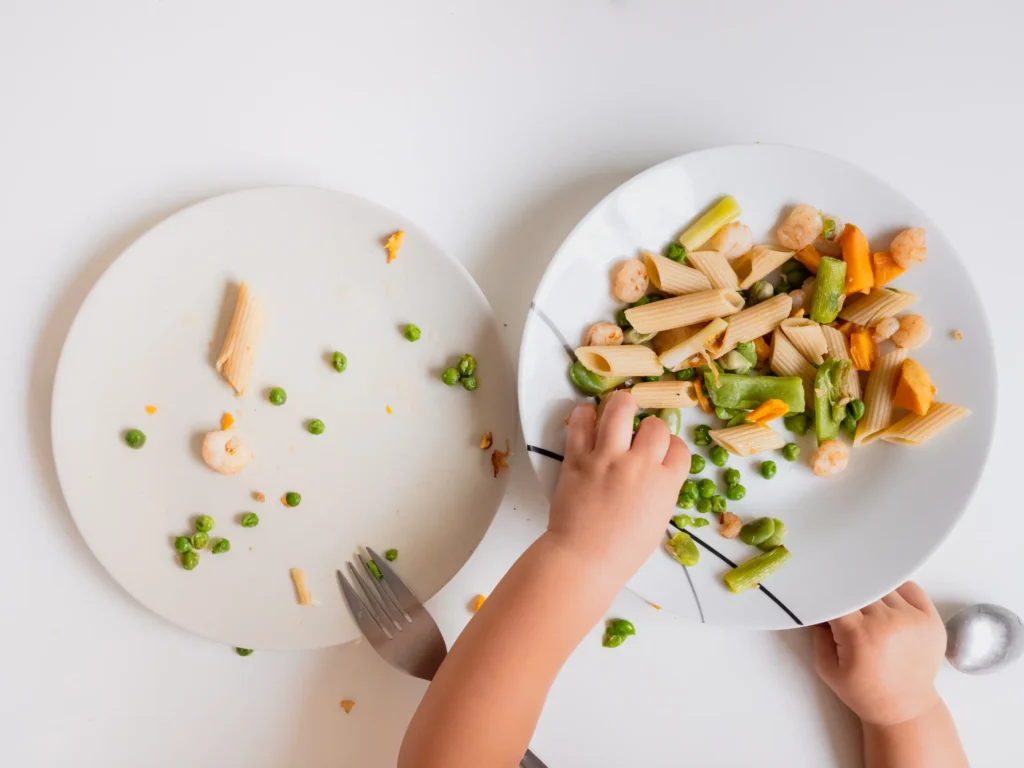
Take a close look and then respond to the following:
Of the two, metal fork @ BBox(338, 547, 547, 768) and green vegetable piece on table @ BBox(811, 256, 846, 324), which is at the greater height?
green vegetable piece on table @ BBox(811, 256, 846, 324)

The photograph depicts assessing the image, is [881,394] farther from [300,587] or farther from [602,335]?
[300,587]

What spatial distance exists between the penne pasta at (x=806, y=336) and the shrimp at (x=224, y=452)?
85 cm

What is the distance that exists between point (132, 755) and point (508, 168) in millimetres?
1125

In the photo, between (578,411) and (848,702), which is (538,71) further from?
(848,702)

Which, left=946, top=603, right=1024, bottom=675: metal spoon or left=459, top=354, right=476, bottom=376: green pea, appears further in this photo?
left=946, top=603, right=1024, bottom=675: metal spoon

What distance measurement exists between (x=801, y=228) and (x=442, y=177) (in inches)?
22.2

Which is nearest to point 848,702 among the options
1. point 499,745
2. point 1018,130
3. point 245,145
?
point 499,745

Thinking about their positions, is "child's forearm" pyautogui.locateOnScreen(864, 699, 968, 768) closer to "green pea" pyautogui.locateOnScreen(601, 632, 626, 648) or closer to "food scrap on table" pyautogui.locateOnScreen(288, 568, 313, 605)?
"green pea" pyautogui.locateOnScreen(601, 632, 626, 648)

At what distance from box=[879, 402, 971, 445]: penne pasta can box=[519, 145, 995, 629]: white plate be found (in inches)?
1.6

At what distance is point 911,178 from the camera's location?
1.27 m

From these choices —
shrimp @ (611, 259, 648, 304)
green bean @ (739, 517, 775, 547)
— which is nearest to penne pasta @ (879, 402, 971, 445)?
green bean @ (739, 517, 775, 547)

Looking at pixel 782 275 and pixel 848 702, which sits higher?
pixel 782 275

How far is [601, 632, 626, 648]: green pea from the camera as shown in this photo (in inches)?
49.0

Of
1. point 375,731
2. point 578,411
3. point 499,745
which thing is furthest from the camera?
point 375,731
